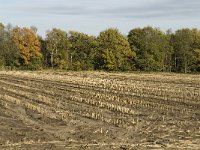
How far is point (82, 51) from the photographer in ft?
340

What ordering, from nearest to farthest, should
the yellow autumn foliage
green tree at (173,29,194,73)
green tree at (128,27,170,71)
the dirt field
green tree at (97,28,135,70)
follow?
the dirt field < green tree at (97,28,135,70) < green tree at (128,27,170,71) < green tree at (173,29,194,73) < the yellow autumn foliage

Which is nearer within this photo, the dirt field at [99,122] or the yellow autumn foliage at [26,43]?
the dirt field at [99,122]

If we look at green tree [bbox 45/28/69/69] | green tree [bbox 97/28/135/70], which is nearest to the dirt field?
green tree [bbox 97/28/135/70]

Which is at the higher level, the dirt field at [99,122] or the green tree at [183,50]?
the green tree at [183,50]

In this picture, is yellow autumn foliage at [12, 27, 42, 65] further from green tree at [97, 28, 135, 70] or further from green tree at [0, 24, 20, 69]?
green tree at [97, 28, 135, 70]

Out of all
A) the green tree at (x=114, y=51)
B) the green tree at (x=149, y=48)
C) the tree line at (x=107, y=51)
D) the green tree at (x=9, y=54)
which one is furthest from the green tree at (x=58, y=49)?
the green tree at (x=149, y=48)

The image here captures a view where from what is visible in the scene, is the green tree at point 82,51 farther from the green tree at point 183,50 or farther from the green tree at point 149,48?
the green tree at point 183,50

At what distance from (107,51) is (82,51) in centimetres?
850

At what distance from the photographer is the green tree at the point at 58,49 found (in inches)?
3949

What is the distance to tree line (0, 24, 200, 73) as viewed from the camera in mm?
98062

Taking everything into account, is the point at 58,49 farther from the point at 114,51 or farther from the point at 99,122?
the point at 99,122

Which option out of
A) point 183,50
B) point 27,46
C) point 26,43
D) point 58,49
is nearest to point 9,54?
point 27,46

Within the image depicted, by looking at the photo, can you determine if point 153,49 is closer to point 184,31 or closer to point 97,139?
point 184,31

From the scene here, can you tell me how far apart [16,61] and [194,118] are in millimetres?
80049
